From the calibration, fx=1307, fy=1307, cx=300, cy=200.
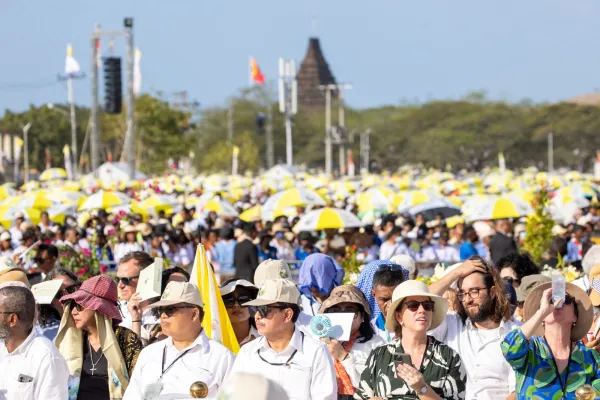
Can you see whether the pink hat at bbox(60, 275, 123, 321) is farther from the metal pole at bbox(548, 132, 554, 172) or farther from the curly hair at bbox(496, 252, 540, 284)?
the metal pole at bbox(548, 132, 554, 172)

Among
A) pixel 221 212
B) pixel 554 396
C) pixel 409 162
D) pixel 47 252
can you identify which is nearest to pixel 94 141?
pixel 221 212

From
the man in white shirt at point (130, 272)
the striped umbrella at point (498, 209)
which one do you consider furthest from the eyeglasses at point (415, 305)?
the striped umbrella at point (498, 209)

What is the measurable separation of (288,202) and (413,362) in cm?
2040

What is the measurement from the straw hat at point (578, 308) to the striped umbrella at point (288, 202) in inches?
784

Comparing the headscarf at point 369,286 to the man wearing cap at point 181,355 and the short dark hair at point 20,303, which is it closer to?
the man wearing cap at point 181,355

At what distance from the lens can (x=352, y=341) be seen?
6527 mm

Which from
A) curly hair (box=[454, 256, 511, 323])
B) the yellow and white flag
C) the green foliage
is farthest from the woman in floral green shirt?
the green foliage

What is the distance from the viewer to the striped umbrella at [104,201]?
83.1 ft

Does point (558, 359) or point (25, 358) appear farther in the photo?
point (25, 358)

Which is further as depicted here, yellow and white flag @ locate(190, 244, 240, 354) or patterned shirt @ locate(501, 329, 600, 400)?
yellow and white flag @ locate(190, 244, 240, 354)

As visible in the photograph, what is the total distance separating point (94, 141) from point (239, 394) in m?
45.0

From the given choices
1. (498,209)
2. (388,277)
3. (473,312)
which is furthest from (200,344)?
(498,209)

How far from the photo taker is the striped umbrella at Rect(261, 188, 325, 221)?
85.4 feet

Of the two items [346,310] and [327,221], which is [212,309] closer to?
[346,310]
